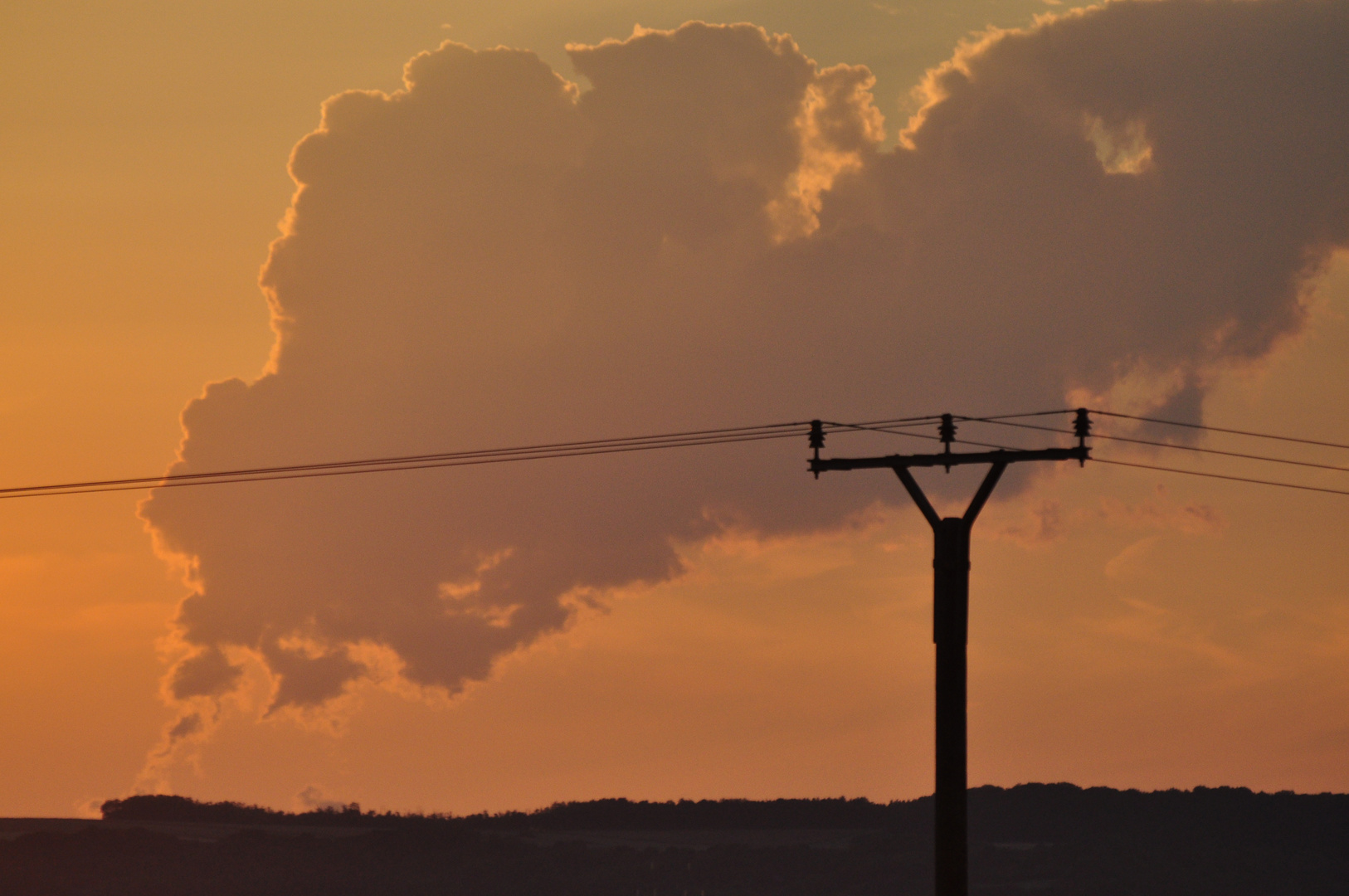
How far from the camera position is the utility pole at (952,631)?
2898 cm

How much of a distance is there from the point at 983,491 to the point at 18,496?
23.1 meters

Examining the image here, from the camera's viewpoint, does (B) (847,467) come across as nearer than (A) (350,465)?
Yes

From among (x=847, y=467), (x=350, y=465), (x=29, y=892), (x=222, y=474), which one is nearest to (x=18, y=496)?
(x=222, y=474)

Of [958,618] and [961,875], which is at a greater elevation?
[958,618]

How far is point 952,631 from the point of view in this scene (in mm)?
29688

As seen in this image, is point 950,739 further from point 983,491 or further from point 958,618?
point 983,491

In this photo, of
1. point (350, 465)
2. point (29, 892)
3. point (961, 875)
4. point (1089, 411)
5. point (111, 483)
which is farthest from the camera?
point (29, 892)

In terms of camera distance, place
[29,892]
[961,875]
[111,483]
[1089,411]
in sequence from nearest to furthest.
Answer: [961,875] → [1089,411] → [111,483] → [29,892]

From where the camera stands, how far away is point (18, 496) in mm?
39125

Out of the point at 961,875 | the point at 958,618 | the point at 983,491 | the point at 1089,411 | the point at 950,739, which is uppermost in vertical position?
the point at 1089,411

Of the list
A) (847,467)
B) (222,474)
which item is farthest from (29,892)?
(847,467)

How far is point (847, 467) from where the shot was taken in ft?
106

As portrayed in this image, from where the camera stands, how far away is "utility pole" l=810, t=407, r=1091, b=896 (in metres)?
29.0

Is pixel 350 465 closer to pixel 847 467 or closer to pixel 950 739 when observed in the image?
pixel 847 467
